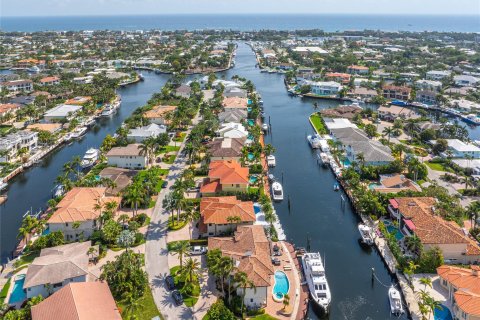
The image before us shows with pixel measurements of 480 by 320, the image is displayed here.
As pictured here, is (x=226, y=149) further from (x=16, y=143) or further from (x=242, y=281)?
(x=16, y=143)

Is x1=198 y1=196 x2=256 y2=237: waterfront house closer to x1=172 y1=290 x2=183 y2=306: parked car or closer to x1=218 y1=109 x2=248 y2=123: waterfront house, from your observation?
x1=172 y1=290 x2=183 y2=306: parked car

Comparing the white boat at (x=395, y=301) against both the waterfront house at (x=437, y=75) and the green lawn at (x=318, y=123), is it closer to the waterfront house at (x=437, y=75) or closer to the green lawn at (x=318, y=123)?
the green lawn at (x=318, y=123)

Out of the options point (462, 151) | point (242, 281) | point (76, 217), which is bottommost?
point (76, 217)

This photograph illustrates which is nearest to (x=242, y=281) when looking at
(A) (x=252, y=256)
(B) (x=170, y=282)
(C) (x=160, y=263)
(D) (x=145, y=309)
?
(A) (x=252, y=256)

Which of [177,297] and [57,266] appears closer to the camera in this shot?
[177,297]

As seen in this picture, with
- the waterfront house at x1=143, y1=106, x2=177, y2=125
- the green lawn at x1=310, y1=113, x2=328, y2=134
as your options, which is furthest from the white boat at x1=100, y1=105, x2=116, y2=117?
the green lawn at x1=310, y1=113, x2=328, y2=134

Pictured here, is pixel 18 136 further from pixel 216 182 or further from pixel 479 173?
pixel 479 173
